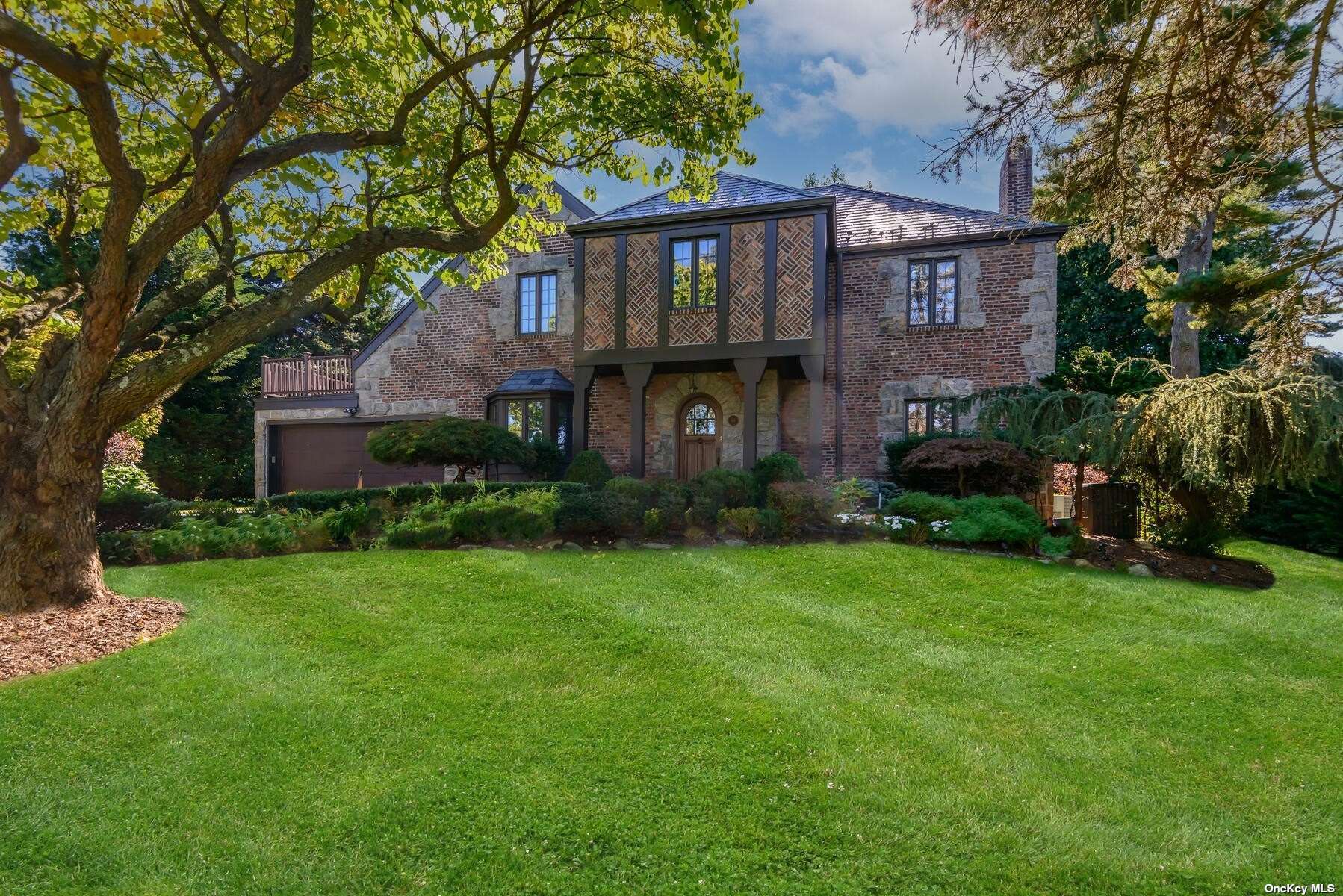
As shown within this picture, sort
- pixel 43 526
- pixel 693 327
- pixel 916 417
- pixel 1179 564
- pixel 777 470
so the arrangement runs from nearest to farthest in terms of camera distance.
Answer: pixel 43 526
pixel 1179 564
pixel 777 470
pixel 693 327
pixel 916 417

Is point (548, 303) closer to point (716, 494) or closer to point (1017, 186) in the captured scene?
Result: point (716, 494)

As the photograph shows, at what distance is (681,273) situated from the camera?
566 inches

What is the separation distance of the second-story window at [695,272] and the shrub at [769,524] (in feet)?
20.2

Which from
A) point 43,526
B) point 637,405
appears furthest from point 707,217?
point 43,526

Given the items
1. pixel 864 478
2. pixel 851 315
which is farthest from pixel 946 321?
pixel 864 478

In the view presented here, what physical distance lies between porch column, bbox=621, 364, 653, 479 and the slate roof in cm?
201

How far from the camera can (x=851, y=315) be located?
14609 mm

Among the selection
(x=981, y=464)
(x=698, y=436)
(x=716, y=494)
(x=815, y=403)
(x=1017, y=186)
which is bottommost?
(x=716, y=494)

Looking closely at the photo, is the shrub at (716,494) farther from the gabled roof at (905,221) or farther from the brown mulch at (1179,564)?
the gabled roof at (905,221)

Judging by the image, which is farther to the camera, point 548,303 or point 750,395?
point 548,303

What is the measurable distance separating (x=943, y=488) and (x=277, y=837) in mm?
10863

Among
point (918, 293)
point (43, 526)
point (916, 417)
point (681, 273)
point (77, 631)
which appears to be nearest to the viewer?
point (77, 631)

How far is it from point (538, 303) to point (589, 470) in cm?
526

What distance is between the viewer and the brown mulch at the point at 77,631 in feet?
16.0
